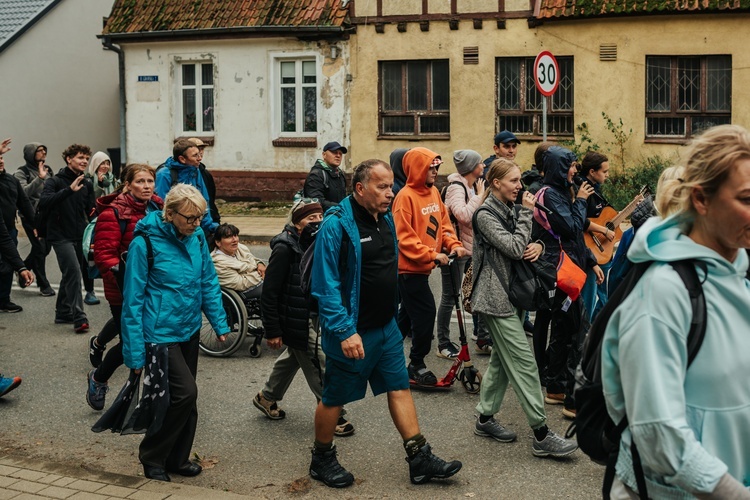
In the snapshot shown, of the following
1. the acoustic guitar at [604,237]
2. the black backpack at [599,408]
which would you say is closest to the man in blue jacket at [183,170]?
the acoustic guitar at [604,237]

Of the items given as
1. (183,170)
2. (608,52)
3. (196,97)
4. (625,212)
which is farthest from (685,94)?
(183,170)

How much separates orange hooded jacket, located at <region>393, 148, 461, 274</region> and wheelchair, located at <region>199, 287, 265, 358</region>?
2012 millimetres

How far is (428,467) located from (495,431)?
38.8 inches

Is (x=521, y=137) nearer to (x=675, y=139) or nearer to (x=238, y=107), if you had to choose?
(x=675, y=139)

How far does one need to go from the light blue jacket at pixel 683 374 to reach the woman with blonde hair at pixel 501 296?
3.53 m

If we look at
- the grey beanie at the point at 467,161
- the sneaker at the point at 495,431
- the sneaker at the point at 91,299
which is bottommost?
the sneaker at the point at 495,431

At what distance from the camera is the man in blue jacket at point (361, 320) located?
5770mm

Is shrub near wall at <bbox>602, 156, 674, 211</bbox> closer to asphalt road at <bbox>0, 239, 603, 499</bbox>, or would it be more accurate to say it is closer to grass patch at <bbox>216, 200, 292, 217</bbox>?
grass patch at <bbox>216, 200, 292, 217</bbox>

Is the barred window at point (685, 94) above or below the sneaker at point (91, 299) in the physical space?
above

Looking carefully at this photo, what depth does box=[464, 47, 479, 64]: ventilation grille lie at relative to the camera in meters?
22.2

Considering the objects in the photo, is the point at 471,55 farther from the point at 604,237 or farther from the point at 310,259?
the point at 310,259

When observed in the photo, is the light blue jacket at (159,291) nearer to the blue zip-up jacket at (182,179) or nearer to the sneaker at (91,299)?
the blue zip-up jacket at (182,179)

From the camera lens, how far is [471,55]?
22297 mm

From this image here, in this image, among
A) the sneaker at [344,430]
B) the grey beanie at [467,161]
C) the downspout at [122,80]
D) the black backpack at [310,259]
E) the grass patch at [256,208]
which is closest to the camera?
the black backpack at [310,259]
